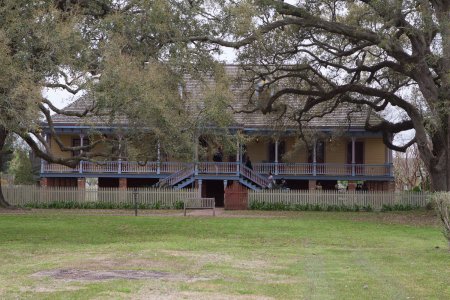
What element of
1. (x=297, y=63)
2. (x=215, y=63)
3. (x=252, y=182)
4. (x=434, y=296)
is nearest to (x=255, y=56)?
(x=297, y=63)

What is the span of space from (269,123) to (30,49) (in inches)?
951

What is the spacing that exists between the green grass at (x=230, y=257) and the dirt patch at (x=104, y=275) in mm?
181

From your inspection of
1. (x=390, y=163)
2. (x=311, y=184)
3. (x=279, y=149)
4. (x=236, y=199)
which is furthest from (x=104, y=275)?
(x=279, y=149)

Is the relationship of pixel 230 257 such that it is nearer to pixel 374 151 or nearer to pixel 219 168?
pixel 219 168

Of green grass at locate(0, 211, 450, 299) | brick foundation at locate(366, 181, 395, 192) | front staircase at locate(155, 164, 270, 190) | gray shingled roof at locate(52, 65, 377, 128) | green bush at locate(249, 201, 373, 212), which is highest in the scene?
gray shingled roof at locate(52, 65, 377, 128)

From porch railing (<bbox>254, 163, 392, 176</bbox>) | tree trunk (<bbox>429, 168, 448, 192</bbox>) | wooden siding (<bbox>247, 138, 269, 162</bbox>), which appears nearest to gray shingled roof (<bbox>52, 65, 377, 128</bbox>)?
porch railing (<bbox>254, 163, 392, 176</bbox>)

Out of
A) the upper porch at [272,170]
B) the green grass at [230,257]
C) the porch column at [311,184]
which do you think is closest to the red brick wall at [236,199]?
the upper porch at [272,170]

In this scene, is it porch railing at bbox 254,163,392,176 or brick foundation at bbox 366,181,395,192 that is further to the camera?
brick foundation at bbox 366,181,395,192

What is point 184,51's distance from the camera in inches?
1041

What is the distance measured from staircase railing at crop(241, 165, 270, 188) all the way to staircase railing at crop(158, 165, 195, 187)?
10.8 feet

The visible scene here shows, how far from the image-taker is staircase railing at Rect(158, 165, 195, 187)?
4281 centimetres

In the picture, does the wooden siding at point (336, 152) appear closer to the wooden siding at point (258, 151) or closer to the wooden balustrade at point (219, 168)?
the wooden siding at point (258, 151)

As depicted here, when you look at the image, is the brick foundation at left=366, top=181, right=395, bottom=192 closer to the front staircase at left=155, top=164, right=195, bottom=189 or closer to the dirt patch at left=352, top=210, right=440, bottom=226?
the dirt patch at left=352, top=210, right=440, bottom=226

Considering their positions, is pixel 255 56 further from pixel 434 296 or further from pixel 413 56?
pixel 434 296
